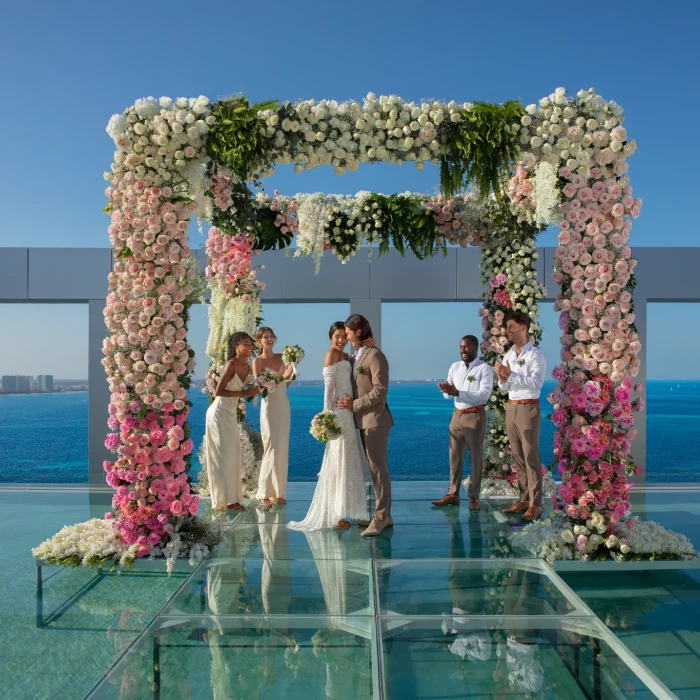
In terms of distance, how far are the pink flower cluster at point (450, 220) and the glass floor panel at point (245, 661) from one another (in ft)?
14.9

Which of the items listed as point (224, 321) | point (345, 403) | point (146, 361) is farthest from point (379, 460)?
point (224, 321)

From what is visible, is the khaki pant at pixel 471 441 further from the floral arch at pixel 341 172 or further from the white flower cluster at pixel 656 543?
the white flower cluster at pixel 656 543

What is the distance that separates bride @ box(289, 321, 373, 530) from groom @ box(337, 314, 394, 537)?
0.62ft

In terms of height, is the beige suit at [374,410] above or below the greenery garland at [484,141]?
below

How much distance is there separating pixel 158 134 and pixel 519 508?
14.1ft

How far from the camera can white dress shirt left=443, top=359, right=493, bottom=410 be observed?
643cm

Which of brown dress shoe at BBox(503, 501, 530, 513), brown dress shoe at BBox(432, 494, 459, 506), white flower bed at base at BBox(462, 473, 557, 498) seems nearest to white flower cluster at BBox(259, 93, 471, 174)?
Result: brown dress shoe at BBox(503, 501, 530, 513)

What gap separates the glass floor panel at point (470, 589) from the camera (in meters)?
3.85

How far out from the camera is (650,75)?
13.2 metres

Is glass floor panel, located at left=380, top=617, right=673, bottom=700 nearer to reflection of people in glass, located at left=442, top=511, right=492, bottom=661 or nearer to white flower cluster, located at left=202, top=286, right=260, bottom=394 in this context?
reflection of people in glass, located at left=442, top=511, right=492, bottom=661

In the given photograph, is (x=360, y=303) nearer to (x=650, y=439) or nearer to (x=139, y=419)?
(x=139, y=419)

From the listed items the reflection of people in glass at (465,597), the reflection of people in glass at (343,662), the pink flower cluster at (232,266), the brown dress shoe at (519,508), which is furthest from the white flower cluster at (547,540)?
the pink flower cluster at (232,266)

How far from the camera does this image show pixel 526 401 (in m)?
5.82

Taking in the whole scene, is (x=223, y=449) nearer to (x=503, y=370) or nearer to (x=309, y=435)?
(x=503, y=370)
